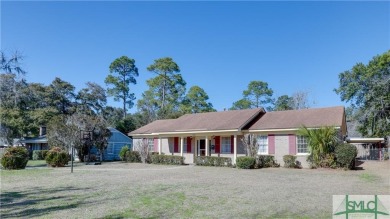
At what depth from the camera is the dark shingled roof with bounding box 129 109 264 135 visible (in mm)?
25688

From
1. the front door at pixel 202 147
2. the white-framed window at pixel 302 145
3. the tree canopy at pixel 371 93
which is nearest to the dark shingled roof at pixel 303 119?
the white-framed window at pixel 302 145

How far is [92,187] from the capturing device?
12945mm

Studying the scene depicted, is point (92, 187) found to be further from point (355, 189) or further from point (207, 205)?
point (355, 189)

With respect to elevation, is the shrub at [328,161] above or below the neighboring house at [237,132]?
below

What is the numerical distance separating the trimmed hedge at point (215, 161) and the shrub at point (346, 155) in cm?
731

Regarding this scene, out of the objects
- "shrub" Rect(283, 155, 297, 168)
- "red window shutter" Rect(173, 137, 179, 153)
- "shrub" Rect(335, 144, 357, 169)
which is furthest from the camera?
"red window shutter" Rect(173, 137, 179, 153)

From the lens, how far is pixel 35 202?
32.6ft

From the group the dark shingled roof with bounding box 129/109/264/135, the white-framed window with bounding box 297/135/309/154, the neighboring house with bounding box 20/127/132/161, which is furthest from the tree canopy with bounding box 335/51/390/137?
the neighboring house with bounding box 20/127/132/161

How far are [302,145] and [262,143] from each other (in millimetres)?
3048

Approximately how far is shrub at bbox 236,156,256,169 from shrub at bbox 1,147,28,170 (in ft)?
50.7

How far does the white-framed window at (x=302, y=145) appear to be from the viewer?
22.1 m

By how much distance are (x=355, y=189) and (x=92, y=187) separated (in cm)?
1004

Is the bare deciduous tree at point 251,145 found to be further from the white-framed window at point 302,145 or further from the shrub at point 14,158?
the shrub at point 14,158

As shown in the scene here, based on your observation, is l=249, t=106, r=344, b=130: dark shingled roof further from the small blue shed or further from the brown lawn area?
the small blue shed
